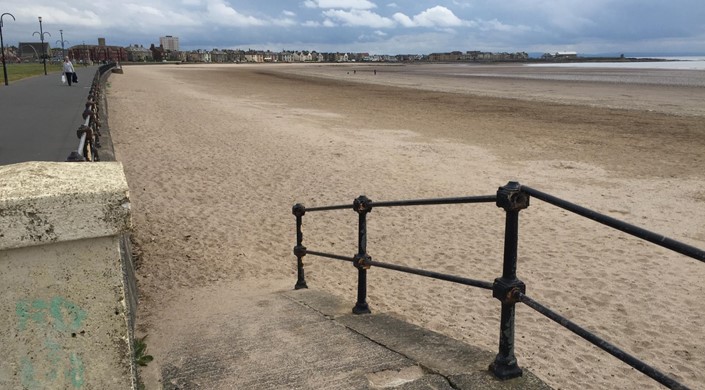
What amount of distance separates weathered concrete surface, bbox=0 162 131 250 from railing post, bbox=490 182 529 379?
5.37 feet

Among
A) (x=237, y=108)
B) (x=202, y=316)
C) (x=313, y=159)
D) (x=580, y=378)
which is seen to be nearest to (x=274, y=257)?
(x=202, y=316)

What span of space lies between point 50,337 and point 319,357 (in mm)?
1808

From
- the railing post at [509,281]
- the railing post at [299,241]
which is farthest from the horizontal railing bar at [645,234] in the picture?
the railing post at [299,241]

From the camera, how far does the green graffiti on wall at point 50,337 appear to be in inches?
64.7

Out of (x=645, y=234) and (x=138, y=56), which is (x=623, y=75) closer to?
(x=645, y=234)

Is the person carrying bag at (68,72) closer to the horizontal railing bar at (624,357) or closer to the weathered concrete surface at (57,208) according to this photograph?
the weathered concrete surface at (57,208)

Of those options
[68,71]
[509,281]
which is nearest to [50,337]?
[509,281]

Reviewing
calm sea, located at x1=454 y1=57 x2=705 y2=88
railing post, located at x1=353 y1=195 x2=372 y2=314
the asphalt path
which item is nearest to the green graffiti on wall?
railing post, located at x1=353 y1=195 x2=372 y2=314

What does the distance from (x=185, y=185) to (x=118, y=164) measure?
349 inches

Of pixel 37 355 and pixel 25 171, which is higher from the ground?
pixel 25 171

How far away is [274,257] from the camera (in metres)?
7.19

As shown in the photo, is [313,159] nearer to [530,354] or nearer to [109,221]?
[530,354]

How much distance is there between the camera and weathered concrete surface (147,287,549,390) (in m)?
2.84

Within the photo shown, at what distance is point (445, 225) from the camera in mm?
8602
